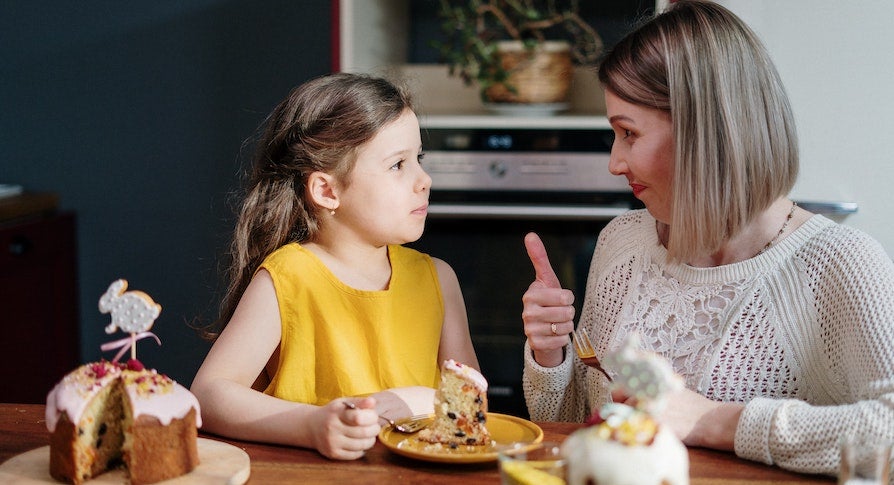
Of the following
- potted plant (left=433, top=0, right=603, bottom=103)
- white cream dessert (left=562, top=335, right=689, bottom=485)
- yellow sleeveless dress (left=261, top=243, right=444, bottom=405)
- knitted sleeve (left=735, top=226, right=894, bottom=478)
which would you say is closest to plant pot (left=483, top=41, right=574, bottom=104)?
potted plant (left=433, top=0, right=603, bottom=103)

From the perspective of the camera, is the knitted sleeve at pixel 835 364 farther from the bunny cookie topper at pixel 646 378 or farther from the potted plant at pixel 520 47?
the potted plant at pixel 520 47

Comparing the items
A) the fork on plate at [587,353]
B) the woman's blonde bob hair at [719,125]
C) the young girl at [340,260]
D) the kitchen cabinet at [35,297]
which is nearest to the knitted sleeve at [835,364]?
the woman's blonde bob hair at [719,125]

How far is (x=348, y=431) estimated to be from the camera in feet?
3.58

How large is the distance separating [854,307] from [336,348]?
75 cm

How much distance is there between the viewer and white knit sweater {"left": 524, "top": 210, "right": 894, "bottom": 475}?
3.62ft

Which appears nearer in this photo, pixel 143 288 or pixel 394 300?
pixel 394 300

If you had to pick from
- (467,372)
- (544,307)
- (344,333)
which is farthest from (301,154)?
(467,372)

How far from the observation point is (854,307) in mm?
1210

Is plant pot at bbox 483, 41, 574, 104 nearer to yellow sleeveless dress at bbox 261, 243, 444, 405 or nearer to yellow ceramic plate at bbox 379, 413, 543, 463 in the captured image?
yellow sleeveless dress at bbox 261, 243, 444, 405

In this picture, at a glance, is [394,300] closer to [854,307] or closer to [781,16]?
[854,307]

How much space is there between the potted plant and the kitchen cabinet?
4.39 ft

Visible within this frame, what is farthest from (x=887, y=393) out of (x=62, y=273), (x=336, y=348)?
(x=62, y=273)

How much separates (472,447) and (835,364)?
516 mm

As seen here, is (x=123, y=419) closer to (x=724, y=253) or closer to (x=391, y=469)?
(x=391, y=469)
